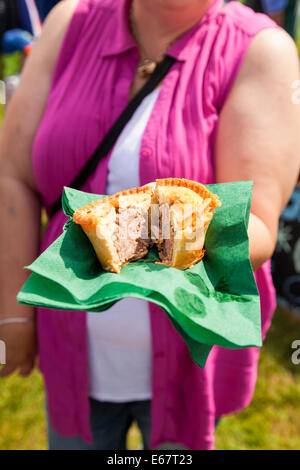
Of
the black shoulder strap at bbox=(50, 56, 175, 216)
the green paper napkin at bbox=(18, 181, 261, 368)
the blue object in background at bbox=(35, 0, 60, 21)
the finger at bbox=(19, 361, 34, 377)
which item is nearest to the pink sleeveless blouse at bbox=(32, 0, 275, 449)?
the black shoulder strap at bbox=(50, 56, 175, 216)

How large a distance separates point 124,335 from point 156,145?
653mm

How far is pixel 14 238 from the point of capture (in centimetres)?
163

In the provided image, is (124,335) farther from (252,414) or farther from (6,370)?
(252,414)

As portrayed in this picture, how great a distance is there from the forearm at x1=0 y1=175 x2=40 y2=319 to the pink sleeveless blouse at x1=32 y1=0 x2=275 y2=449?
11cm

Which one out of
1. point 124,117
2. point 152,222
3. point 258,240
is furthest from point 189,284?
point 124,117

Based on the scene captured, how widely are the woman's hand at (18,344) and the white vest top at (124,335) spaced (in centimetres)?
32

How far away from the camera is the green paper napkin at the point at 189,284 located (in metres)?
0.91

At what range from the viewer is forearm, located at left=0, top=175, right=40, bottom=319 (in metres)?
1.62

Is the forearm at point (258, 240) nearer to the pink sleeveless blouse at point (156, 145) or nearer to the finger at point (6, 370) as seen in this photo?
the pink sleeveless blouse at point (156, 145)

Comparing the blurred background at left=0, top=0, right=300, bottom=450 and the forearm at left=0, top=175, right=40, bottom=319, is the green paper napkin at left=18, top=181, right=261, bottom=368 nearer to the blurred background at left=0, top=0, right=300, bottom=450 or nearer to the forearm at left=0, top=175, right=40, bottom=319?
the forearm at left=0, top=175, right=40, bottom=319

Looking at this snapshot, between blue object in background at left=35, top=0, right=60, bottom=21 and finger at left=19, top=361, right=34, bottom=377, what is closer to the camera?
finger at left=19, top=361, right=34, bottom=377

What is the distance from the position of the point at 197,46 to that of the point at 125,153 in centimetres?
45

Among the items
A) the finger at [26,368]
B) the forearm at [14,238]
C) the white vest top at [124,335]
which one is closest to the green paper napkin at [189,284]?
the white vest top at [124,335]

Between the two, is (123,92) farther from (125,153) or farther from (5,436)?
(5,436)
